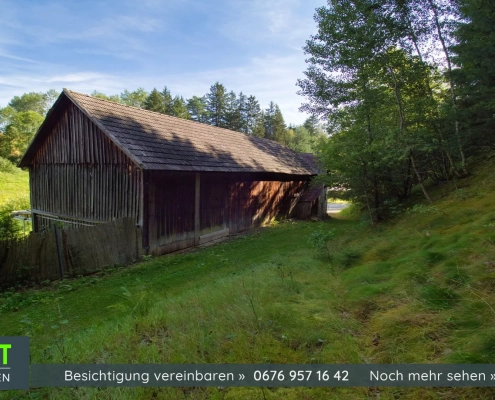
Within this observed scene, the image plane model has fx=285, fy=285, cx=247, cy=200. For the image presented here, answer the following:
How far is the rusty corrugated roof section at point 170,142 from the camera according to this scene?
10242 mm

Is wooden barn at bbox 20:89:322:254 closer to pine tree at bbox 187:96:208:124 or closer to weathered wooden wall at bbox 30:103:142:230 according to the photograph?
weathered wooden wall at bbox 30:103:142:230

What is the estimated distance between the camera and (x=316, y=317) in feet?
11.7

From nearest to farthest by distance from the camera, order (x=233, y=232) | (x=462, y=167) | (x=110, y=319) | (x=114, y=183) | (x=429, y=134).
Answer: (x=110, y=319) < (x=429, y=134) < (x=462, y=167) < (x=114, y=183) < (x=233, y=232)

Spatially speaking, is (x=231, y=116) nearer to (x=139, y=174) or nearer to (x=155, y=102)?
(x=155, y=102)

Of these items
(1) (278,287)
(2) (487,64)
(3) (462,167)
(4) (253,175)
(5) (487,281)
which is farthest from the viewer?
(4) (253,175)

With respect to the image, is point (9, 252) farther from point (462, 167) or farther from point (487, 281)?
point (462, 167)

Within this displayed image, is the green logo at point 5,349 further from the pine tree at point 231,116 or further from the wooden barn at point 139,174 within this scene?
the pine tree at point 231,116

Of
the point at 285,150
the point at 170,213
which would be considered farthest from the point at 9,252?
the point at 285,150

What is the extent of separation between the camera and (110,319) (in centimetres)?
529

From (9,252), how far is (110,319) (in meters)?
4.39

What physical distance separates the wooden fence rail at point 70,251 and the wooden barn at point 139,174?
2.17ft

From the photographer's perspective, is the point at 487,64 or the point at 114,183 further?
the point at 114,183

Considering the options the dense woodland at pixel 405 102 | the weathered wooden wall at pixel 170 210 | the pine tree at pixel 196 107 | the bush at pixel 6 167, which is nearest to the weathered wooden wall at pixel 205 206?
the weathered wooden wall at pixel 170 210

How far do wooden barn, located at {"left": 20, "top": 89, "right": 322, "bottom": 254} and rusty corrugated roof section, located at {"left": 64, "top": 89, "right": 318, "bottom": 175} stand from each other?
0.06 metres
